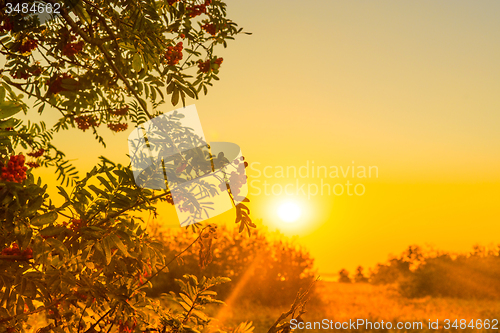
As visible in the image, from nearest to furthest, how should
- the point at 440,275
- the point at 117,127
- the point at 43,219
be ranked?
the point at 43,219, the point at 117,127, the point at 440,275

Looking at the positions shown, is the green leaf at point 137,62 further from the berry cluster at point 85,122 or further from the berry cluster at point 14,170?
the berry cluster at point 85,122

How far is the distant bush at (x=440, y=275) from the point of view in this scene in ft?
43.0

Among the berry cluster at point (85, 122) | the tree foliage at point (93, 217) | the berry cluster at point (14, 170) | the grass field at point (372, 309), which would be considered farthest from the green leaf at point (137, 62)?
the grass field at point (372, 309)

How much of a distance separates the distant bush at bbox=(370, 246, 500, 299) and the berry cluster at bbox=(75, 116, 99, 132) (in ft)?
41.4

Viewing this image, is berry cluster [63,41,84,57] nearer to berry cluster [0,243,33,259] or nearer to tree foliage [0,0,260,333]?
tree foliage [0,0,260,333]

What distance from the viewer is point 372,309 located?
1099cm

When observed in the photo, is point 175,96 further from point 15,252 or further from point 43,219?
point 15,252

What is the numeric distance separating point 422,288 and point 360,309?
3727 mm

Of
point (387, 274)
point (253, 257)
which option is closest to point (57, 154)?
point (253, 257)

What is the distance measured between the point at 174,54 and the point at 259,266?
9.68m

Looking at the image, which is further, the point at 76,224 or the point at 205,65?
the point at 205,65

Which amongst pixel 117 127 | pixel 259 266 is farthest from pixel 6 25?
pixel 259 266

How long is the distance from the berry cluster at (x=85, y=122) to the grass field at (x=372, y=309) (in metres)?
7.59

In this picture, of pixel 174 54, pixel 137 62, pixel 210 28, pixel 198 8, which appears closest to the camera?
pixel 137 62
